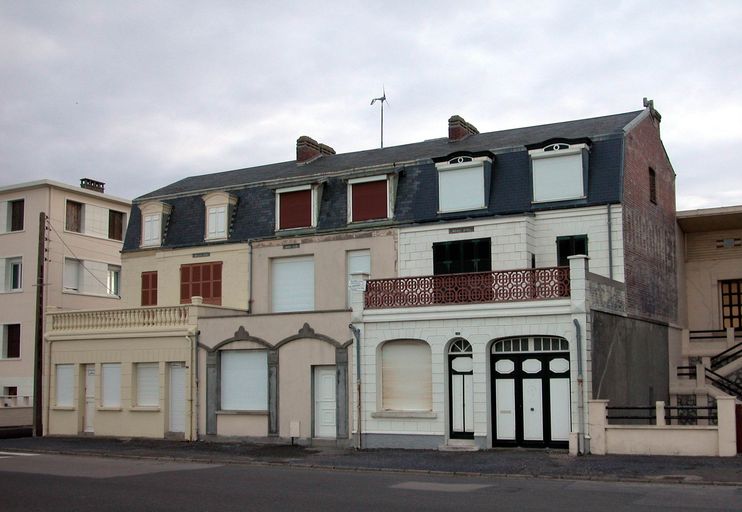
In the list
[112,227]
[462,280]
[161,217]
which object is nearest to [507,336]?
[462,280]

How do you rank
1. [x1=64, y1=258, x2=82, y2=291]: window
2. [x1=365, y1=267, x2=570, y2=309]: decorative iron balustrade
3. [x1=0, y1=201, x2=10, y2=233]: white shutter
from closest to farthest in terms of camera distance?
[x1=365, y1=267, x2=570, y2=309]: decorative iron balustrade → [x1=0, y1=201, x2=10, y2=233]: white shutter → [x1=64, y1=258, x2=82, y2=291]: window

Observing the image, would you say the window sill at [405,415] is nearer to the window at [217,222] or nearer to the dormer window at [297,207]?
A: the dormer window at [297,207]

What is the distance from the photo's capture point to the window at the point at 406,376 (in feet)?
82.3

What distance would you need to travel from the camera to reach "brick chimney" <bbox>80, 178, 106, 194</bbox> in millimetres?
43844

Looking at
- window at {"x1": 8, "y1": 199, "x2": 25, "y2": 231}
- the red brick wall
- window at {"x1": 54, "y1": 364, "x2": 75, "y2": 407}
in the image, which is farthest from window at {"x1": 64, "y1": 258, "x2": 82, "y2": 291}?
the red brick wall

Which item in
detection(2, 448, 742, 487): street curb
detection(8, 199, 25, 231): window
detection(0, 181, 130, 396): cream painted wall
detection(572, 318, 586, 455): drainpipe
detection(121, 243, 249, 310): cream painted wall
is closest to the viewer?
detection(2, 448, 742, 487): street curb

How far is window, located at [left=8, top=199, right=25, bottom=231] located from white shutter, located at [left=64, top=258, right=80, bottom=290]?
8.47 feet

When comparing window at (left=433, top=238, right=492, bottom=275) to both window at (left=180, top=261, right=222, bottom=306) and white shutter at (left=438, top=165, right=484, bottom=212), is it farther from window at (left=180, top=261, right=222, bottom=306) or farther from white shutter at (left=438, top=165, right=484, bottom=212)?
window at (left=180, top=261, right=222, bottom=306)

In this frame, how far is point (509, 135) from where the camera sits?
3081 centimetres

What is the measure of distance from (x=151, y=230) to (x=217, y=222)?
10.7 ft

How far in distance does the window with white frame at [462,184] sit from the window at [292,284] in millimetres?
5275

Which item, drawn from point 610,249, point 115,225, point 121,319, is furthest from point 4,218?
point 610,249

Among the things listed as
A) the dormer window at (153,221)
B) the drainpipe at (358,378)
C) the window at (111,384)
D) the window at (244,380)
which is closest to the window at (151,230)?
the dormer window at (153,221)

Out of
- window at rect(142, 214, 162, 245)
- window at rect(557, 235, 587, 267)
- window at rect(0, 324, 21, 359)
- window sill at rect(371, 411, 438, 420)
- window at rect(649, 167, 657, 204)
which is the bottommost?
window sill at rect(371, 411, 438, 420)
